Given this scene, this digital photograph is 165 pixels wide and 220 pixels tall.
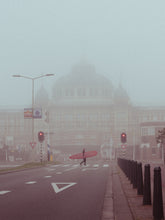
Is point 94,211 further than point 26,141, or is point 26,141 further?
point 26,141

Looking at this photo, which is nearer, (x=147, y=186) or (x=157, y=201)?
(x=157, y=201)

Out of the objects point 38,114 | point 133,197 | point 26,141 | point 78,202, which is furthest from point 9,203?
point 26,141

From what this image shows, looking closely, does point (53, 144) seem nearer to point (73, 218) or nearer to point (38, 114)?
point (38, 114)

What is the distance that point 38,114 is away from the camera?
4391cm

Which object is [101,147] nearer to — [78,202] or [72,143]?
[72,143]

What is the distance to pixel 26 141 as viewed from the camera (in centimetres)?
19825

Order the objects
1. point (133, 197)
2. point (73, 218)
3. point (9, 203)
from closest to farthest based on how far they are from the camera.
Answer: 1. point (73, 218)
2. point (9, 203)
3. point (133, 197)

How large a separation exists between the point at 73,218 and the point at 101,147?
15907 cm

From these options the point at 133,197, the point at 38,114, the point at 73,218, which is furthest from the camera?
the point at 38,114

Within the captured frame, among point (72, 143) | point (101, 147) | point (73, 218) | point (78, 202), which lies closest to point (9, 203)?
point (78, 202)

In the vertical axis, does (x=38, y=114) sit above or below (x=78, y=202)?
above

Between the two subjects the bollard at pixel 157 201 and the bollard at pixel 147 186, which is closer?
the bollard at pixel 157 201

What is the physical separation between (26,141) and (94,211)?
19191 cm

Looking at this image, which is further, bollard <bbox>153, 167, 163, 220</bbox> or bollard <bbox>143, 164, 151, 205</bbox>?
bollard <bbox>143, 164, 151, 205</bbox>
